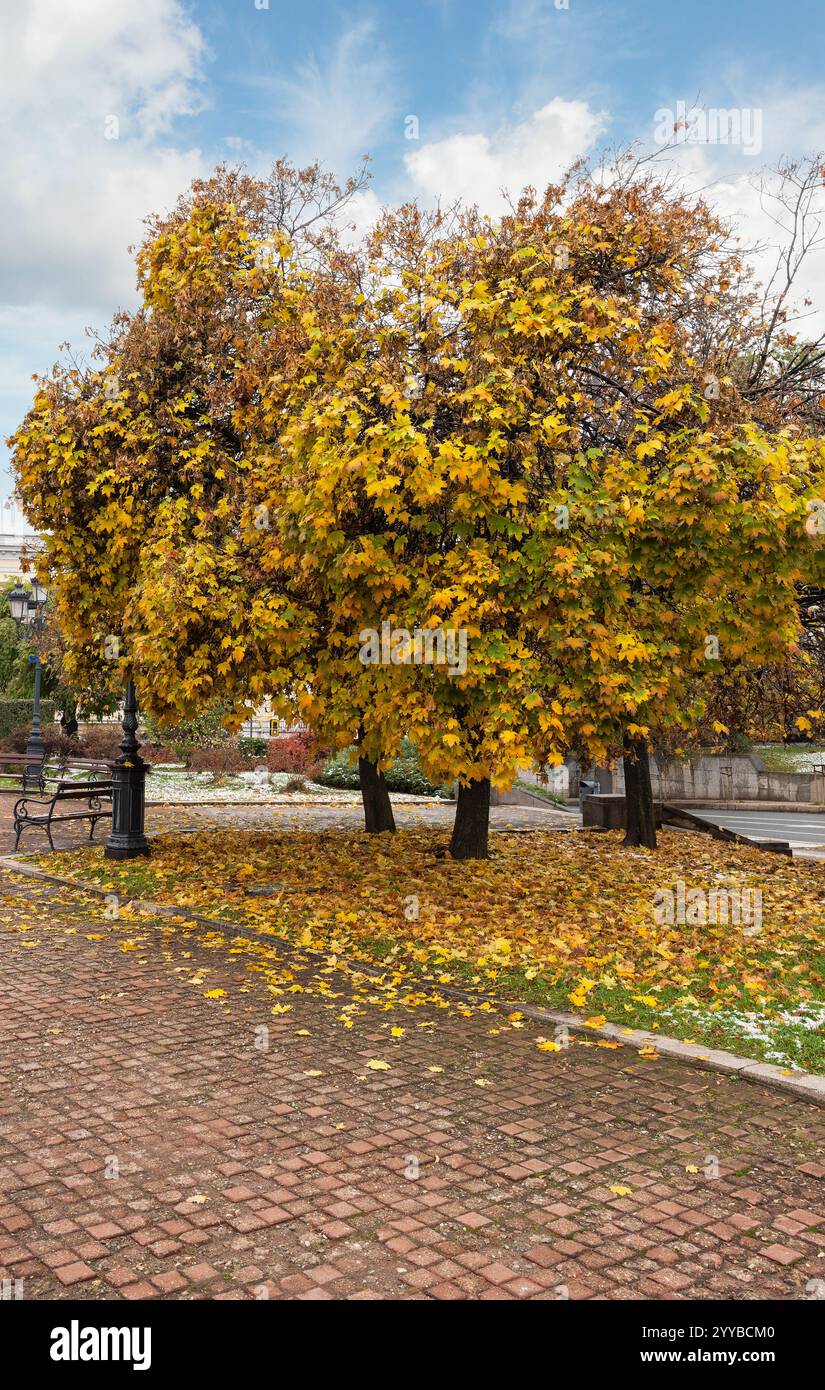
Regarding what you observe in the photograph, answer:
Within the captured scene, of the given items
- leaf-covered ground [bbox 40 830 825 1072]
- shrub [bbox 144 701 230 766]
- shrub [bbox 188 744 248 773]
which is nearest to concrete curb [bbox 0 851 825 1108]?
leaf-covered ground [bbox 40 830 825 1072]

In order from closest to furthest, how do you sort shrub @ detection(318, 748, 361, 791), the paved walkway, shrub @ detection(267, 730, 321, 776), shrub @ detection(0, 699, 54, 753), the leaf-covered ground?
the paved walkway, the leaf-covered ground, shrub @ detection(318, 748, 361, 791), shrub @ detection(267, 730, 321, 776), shrub @ detection(0, 699, 54, 753)

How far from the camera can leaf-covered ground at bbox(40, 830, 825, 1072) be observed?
6973 millimetres

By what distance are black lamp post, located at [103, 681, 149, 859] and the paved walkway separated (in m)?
5.95

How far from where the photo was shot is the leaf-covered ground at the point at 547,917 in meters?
6.97

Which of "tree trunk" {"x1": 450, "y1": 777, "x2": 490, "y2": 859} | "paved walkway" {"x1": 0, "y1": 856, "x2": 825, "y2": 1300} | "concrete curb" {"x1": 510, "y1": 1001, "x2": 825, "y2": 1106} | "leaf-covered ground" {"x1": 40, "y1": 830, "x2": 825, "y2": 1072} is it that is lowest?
"paved walkway" {"x1": 0, "y1": 856, "x2": 825, "y2": 1300}

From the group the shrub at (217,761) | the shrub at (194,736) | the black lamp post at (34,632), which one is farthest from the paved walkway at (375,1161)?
the shrub at (194,736)

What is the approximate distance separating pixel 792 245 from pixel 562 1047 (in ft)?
40.2

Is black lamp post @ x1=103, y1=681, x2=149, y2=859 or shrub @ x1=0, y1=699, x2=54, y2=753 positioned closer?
black lamp post @ x1=103, y1=681, x2=149, y2=859

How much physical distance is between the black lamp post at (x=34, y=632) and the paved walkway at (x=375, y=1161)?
47.2 ft

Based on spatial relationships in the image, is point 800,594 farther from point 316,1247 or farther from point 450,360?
point 316,1247

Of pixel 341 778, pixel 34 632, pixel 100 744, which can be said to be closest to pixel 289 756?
pixel 341 778

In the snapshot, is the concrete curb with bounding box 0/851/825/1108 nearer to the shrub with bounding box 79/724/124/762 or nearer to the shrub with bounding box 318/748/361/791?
the shrub with bounding box 318/748/361/791

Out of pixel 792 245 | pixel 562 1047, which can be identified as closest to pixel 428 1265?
pixel 562 1047

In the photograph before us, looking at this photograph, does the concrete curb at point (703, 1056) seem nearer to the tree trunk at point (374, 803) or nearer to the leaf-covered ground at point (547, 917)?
the leaf-covered ground at point (547, 917)
